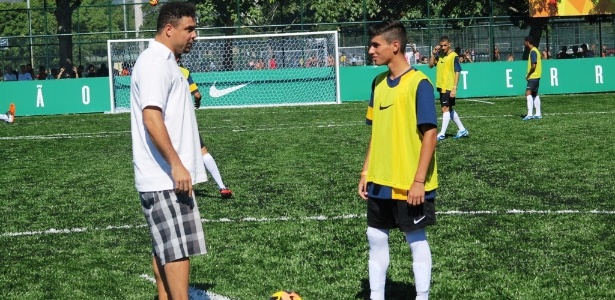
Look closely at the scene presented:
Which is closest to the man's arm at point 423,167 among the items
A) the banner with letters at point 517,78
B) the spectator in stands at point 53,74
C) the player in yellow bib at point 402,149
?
the player in yellow bib at point 402,149

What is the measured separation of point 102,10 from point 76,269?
31.6 meters

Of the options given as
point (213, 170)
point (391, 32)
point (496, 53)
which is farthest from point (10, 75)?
point (391, 32)

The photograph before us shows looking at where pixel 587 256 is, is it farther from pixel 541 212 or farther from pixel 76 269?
pixel 76 269

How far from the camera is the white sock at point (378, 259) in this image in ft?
20.6

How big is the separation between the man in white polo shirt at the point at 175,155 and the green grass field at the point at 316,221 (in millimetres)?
1465

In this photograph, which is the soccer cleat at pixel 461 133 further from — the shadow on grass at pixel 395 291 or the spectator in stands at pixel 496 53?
the spectator in stands at pixel 496 53

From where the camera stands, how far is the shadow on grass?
687 centimetres

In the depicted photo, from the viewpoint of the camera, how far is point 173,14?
555 cm

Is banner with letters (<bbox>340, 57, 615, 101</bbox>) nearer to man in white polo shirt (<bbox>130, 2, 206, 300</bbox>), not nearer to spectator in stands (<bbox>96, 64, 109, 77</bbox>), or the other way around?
spectator in stands (<bbox>96, 64, 109, 77</bbox>)

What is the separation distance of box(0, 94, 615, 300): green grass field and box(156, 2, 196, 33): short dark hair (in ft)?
7.34

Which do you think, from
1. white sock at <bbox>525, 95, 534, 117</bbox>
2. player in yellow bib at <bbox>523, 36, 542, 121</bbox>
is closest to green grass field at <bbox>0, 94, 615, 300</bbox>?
white sock at <bbox>525, 95, 534, 117</bbox>

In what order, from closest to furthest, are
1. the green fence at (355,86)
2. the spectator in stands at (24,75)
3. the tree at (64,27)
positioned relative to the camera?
the green fence at (355,86), the spectator in stands at (24,75), the tree at (64,27)

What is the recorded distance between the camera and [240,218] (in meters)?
10.3

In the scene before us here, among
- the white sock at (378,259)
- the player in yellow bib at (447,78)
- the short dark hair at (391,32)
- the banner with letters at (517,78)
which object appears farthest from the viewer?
the banner with letters at (517,78)
